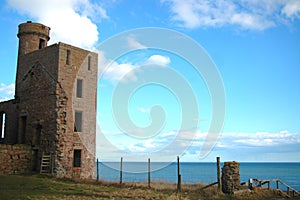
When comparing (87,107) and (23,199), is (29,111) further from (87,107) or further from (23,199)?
(23,199)

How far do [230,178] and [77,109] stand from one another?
44.4 ft

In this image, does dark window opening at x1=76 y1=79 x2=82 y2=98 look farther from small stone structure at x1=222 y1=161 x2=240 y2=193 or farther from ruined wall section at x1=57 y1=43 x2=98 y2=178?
small stone structure at x1=222 y1=161 x2=240 y2=193

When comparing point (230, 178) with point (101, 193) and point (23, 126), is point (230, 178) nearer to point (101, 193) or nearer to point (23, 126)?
point (101, 193)

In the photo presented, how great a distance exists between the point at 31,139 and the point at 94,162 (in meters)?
5.31

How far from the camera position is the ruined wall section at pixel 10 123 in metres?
29.1

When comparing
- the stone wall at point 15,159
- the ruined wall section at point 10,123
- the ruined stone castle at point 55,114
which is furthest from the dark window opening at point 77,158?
the ruined wall section at point 10,123

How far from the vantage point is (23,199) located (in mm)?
12555

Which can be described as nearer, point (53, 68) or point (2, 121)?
point (53, 68)

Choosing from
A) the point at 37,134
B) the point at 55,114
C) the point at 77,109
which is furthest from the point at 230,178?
the point at 37,134

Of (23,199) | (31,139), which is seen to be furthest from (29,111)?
(23,199)

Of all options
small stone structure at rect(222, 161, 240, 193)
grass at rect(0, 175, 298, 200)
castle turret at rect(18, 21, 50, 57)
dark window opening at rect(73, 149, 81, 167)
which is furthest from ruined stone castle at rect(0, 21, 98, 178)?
small stone structure at rect(222, 161, 240, 193)

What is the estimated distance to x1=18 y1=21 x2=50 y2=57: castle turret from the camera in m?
29.8

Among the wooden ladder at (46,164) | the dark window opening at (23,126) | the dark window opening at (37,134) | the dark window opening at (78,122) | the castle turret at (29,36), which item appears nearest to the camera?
the wooden ladder at (46,164)

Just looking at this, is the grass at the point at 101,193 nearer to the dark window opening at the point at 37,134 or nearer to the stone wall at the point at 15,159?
the stone wall at the point at 15,159
